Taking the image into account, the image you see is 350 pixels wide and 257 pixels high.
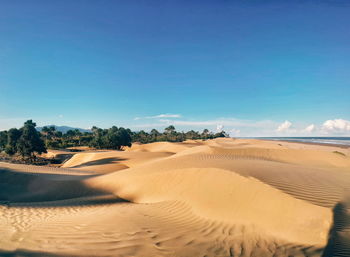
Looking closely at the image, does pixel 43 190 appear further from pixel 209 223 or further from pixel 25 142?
pixel 25 142

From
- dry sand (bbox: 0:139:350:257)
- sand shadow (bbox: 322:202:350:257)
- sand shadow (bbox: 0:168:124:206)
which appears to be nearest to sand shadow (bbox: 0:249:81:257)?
dry sand (bbox: 0:139:350:257)

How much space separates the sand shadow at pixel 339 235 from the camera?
317 centimetres

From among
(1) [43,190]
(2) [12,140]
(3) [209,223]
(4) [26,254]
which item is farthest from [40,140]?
(3) [209,223]

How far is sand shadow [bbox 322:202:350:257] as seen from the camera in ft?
10.4

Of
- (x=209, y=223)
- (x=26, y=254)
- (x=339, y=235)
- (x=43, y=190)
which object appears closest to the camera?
(x=26, y=254)

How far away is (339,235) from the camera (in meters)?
3.58

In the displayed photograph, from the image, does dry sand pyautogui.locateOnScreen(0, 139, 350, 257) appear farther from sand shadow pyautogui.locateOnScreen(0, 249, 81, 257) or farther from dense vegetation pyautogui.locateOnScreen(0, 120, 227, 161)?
dense vegetation pyautogui.locateOnScreen(0, 120, 227, 161)

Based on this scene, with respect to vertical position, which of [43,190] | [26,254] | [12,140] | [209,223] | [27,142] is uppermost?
[12,140]

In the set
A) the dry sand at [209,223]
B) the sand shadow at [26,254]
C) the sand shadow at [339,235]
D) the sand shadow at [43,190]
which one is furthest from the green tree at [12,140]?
the sand shadow at [339,235]

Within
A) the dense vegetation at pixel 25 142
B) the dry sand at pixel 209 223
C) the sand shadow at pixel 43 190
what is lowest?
the sand shadow at pixel 43 190

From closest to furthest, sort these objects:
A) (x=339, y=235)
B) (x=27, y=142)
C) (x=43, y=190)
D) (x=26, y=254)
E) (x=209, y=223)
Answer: (x=26, y=254)
(x=339, y=235)
(x=209, y=223)
(x=43, y=190)
(x=27, y=142)

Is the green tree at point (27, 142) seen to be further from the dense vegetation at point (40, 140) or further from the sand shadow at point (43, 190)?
the sand shadow at point (43, 190)

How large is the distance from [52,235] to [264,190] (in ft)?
18.8

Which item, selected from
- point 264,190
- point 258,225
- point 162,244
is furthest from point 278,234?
point 162,244
